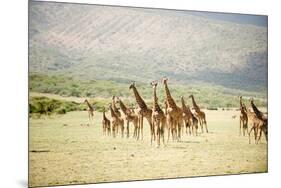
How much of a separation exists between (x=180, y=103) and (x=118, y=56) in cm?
68

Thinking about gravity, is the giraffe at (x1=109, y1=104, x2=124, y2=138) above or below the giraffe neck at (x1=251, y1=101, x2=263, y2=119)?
below

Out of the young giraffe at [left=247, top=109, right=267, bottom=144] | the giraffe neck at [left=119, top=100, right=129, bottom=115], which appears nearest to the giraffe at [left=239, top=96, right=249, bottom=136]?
the young giraffe at [left=247, top=109, right=267, bottom=144]

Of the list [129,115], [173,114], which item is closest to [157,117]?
[173,114]

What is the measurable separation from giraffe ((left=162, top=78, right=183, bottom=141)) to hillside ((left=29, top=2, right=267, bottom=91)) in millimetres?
147

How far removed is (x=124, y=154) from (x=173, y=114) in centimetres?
54

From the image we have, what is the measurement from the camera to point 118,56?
12.1 feet

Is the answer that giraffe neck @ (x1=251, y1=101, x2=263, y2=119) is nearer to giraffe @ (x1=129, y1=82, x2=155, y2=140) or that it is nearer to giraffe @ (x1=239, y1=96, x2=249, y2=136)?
giraffe @ (x1=239, y1=96, x2=249, y2=136)

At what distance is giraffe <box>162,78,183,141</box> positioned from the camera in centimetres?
382

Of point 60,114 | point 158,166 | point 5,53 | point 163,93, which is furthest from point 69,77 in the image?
point 158,166

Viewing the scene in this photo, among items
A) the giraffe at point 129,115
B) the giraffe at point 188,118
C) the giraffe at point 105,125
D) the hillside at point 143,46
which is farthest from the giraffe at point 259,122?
the giraffe at point 105,125

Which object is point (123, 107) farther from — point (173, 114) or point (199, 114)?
point (199, 114)

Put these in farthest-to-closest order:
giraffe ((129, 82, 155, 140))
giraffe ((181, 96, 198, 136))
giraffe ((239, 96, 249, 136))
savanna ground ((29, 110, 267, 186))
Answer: giraffe ((239, 96, 249, 136))
giraffe ((181, 96, 198, 136))
giraffe ((129, 82, 155, 140))
savanna ground ((29, 110, 267, 186))

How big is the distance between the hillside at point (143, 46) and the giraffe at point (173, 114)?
0.48 ft
